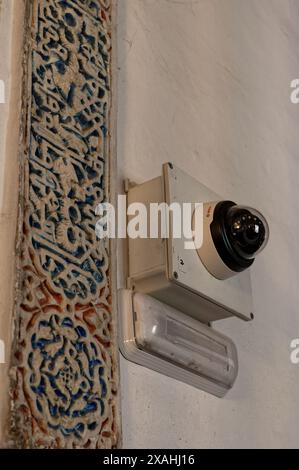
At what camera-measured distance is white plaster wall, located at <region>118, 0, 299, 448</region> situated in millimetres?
1195

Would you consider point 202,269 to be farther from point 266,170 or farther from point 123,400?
point 266,170

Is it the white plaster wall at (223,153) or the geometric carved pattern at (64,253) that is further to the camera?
the white plaster wall at (223,153)

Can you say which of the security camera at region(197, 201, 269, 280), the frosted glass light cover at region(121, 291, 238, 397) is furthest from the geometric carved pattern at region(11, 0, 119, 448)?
the security camera at region(197, 201, 269, 280)

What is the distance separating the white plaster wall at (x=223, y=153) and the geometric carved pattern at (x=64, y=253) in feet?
0.24

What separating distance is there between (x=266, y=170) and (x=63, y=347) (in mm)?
A: 781

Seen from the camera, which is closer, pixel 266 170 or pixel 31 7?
pixel 31 7

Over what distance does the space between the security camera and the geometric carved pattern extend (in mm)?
156

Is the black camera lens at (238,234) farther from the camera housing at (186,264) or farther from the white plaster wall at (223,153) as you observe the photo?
the white plaster wall at (223,153)

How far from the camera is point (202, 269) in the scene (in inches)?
46.9

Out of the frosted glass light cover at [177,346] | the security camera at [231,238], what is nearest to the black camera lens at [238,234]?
the security camera at [231,238]

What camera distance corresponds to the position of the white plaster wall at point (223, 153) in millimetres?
1195

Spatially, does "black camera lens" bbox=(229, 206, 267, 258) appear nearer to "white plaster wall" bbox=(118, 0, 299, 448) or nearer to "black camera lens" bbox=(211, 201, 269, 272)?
"black camera lens" bbox=(211, 201, 269, 272)

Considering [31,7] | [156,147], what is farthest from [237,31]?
[31,7]

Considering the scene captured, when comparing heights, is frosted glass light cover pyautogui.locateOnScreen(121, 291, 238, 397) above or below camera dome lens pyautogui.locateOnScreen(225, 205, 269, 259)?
below
